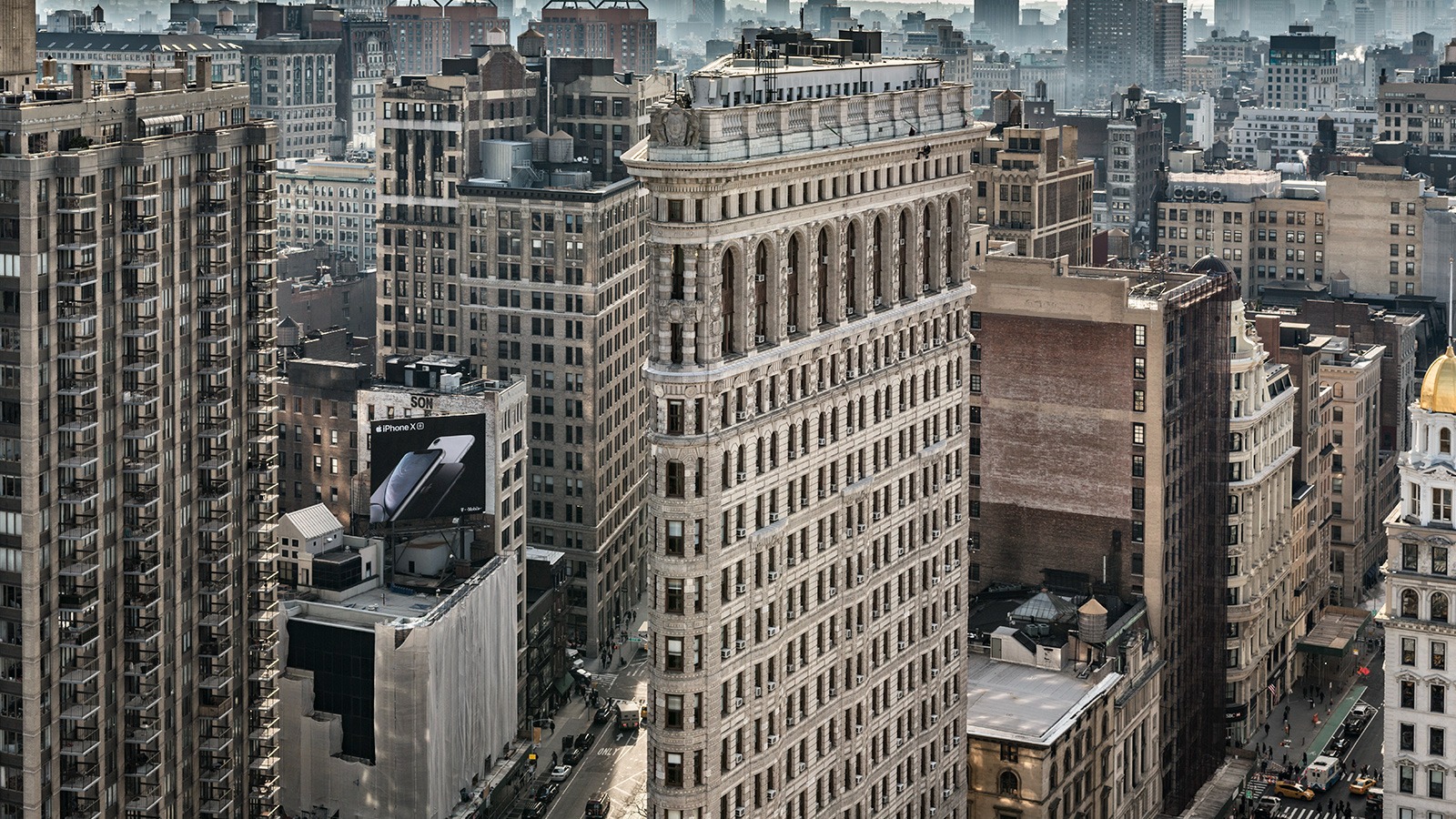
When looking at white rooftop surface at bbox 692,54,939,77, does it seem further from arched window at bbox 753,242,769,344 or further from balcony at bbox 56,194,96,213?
balcony at bbox 56,194,96,213

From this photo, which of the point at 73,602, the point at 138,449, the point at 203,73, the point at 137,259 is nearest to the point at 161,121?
the point at 137,259

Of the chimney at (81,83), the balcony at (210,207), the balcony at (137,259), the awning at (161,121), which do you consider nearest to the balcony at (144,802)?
the balcony at (137,259)

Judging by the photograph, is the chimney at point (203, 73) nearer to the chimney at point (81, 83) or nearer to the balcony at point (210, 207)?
the balcony at point (210, 207)

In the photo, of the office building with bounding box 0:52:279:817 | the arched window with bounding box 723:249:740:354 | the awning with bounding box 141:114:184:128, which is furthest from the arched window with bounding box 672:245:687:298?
the awning with bounding box 141:114:184:128

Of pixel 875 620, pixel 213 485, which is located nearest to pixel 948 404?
pixel 875 620

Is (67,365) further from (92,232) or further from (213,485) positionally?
(213,485)

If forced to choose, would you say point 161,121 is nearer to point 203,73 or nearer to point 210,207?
point 210,207
